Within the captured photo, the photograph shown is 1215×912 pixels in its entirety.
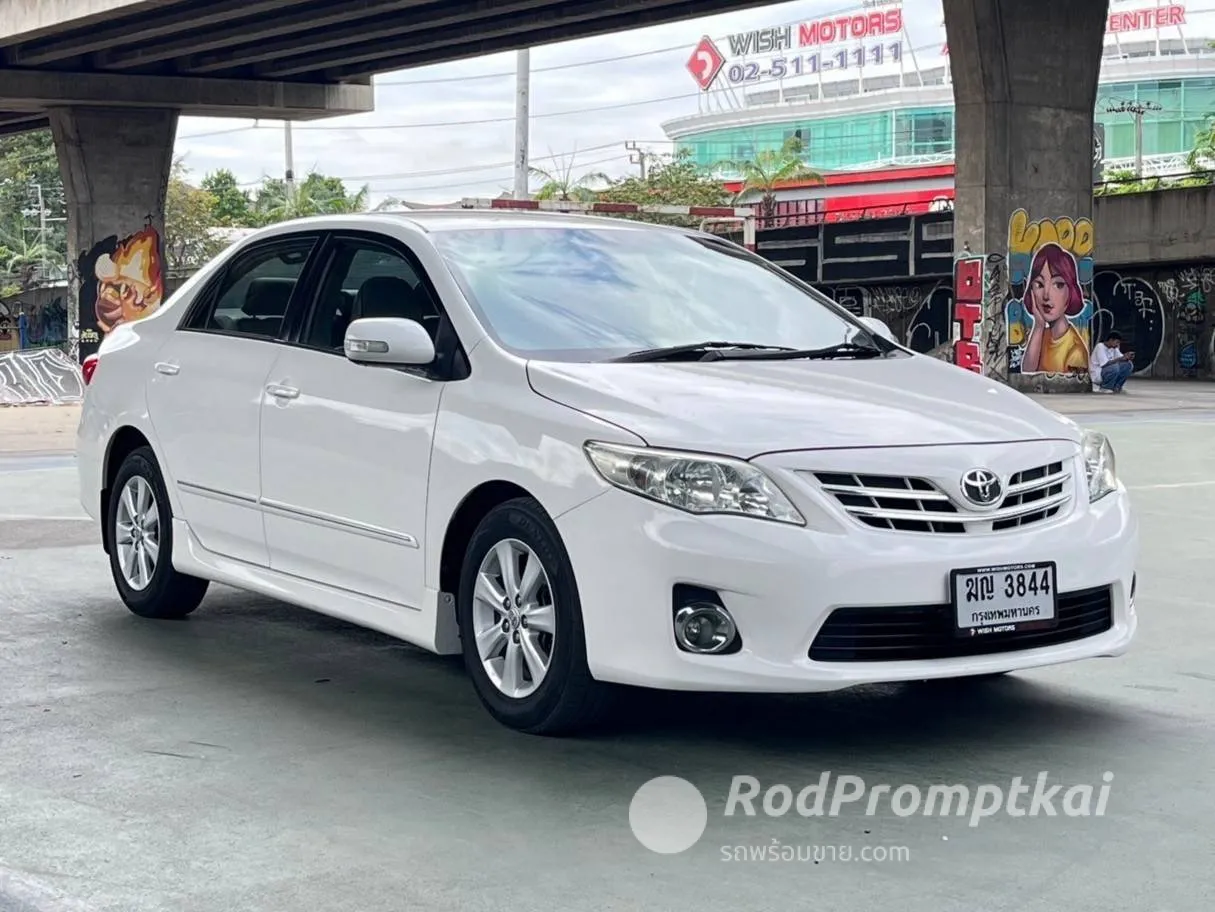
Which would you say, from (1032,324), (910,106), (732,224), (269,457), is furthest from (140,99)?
(910,106)

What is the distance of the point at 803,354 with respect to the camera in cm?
588

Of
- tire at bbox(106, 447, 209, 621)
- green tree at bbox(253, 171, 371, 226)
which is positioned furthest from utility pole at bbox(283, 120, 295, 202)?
tire at bbox(106, 447, 209, 621)

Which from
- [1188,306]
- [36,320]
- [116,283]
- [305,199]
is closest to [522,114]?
[116,283]

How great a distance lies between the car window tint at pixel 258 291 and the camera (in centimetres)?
667

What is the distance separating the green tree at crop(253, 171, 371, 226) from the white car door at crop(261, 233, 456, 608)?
73.0m

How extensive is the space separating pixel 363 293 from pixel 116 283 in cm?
3450

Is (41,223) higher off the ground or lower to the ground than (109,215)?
higher

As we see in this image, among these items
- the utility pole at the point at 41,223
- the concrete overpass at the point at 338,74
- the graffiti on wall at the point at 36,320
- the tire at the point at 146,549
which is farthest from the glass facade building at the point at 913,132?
the tire at the point at 146,549

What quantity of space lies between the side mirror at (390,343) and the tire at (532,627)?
2.14 ft

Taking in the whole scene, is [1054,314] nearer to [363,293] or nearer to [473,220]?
[473,220]

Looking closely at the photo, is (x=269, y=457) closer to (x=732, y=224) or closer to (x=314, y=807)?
(x=314, y=807)

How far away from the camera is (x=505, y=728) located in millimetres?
5387

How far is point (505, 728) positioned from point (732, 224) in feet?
146

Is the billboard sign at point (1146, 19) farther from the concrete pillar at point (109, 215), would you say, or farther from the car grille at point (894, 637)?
the car grille at point (894, 637)
